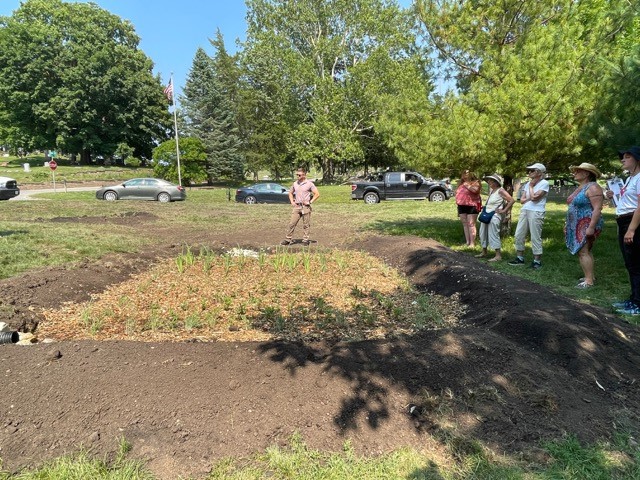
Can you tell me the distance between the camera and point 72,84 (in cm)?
4084

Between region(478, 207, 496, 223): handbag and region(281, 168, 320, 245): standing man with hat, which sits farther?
region(281, 168, 320, 245): standing man with hat

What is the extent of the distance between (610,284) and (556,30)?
4944mm

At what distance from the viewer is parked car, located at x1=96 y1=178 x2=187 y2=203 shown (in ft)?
71.2

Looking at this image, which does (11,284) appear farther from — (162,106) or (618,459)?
(162,106)

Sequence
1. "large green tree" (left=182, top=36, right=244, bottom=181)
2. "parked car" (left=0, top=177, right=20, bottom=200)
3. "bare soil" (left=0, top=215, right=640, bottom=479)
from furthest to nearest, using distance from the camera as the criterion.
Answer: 1. "large green tree" (left=182, top=36, right=244, bottom=181)
2. "parked car" (left=0, top=177, right=20, bottom=200)
3. "bare soil" (left=0, top=215, right=640, bottom=479)

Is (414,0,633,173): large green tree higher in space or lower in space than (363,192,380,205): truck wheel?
higher

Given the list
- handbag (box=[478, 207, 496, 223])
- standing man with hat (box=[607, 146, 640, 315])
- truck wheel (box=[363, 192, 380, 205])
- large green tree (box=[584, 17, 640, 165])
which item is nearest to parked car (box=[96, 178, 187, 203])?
truck wheel (box=[363, 192, 380, 205])

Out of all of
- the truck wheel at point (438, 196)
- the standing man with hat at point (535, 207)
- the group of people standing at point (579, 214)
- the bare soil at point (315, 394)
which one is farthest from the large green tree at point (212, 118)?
the bare soil at point (315, 394)

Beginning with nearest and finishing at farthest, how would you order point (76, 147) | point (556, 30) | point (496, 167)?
point (556, 30)
point (496, 167)
point (76, 147)

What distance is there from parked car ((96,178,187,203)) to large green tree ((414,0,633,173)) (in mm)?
16196

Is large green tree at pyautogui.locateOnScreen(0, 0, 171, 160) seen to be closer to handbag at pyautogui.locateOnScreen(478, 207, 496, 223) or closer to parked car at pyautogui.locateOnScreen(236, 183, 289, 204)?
parked car at pyautogui.locateOnScreen(236, 183, 289, 204)

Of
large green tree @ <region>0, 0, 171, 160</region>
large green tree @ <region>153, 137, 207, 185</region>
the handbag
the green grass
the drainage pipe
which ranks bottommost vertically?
the green grass

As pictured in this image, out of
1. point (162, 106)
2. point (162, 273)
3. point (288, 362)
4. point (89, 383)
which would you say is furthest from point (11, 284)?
point (162, 106)

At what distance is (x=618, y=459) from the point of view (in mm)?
2270
